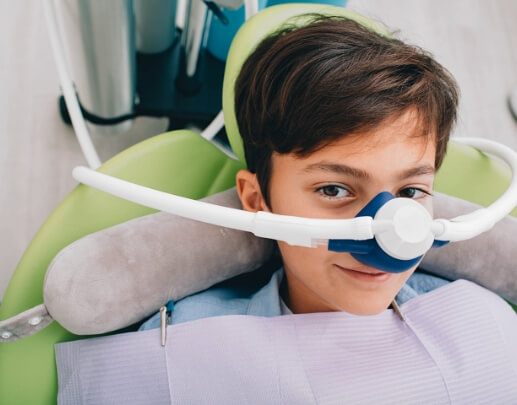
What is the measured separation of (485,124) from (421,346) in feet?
3.61

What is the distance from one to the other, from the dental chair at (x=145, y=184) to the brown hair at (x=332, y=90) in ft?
0.39

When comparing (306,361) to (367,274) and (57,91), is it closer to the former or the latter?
(367,274)

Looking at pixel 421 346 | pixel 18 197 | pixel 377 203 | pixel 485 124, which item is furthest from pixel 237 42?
pixel 485 124

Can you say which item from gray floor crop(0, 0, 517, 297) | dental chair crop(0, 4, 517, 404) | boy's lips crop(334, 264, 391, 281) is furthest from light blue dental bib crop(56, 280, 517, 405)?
gray floor crop(0, 0, 517, 297)

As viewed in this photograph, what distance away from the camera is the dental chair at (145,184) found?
2.43ft

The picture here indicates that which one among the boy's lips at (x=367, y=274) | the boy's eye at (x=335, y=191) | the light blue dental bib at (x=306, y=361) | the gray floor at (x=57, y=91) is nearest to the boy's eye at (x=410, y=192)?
the boy's eye at (x=335, y=191)

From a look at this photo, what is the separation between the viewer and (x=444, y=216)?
0.87 meters

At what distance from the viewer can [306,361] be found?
73 cm

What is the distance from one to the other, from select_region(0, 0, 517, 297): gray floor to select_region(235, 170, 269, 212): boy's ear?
69 centimetres

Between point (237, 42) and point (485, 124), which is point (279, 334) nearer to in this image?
point (237, 42)

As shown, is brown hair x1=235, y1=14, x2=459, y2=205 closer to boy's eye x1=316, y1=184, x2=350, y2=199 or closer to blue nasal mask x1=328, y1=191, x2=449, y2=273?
boy's eye x1=316, y1=184, x2=350, y2=199

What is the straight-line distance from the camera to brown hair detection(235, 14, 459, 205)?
65 cm

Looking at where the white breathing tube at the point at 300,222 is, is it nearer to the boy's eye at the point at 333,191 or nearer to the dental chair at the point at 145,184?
the boy's eye at the point at 333,191

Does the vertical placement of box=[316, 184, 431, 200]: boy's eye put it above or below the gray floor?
above
